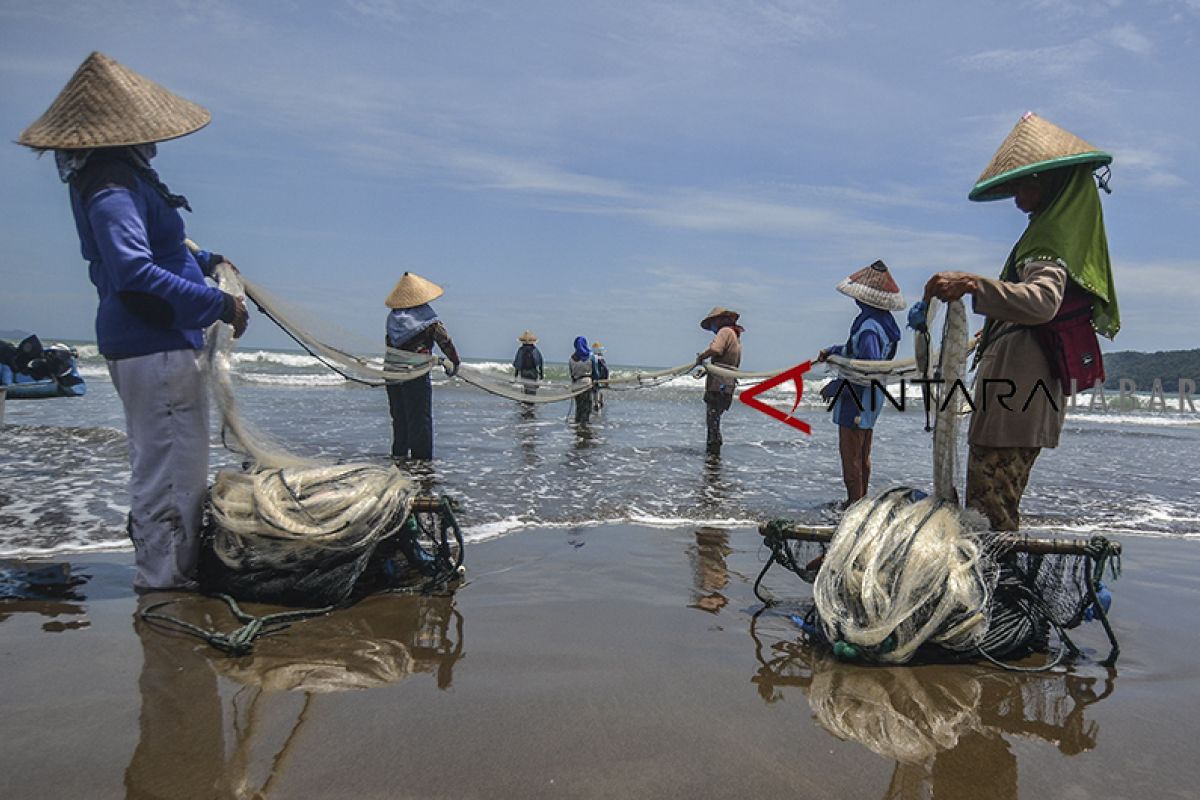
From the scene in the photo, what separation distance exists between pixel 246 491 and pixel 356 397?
1940cm

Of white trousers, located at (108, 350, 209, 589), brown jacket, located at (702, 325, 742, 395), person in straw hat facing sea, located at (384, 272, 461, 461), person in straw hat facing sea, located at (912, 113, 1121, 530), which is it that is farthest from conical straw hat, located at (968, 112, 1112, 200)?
brown jacket, located at (702, 325, 742, 395)

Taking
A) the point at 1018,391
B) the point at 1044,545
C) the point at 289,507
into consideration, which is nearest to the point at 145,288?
the point at 289,507

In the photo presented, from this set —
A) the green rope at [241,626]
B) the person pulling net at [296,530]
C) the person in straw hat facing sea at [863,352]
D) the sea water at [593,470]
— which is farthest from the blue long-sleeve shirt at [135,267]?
the person in straw hat facing sea at [863,352]

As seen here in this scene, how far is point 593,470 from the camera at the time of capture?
28.1 feet

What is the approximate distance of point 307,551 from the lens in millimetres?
3312

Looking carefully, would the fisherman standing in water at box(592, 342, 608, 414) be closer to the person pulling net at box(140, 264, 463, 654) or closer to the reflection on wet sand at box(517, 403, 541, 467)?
the reflection on wet sand at box(517, 403, 541, 467)

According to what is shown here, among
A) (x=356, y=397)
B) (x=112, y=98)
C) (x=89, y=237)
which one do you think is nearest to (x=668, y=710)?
(x=89, y=237)

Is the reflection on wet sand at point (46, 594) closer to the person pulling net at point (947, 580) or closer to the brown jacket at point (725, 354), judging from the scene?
the person pulling net at point (947, 580)

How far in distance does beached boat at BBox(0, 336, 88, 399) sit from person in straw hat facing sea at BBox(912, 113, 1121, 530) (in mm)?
6850

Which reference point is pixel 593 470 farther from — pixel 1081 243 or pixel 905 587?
pixel 1081 243

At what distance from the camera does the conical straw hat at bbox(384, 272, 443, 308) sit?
845 cm

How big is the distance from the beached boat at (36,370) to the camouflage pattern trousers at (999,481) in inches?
268

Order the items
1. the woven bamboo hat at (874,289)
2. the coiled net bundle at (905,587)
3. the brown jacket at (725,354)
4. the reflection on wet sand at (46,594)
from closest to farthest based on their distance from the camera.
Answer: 1. the coiled net bundle at (905,587)
2. the reflection on wet sand at (46,594)
3. the woven bamboo hat at (874,289)
4. the brown jacket at (725,354)

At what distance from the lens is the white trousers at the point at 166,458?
3281 millimetres
